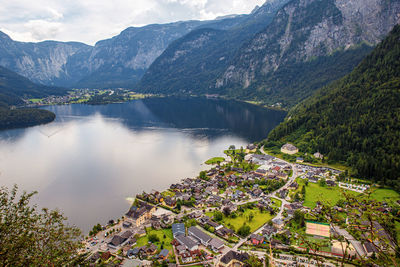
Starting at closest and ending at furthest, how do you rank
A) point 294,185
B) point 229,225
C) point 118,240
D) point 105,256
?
point 105,256, point 118,240, point 229,225, point 294,185

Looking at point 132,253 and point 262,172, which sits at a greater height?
point 262,172

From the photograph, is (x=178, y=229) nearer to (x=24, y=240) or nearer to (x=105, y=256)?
(x=105, y=256)

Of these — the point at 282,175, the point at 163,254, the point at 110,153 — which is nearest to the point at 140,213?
the point at 163,254

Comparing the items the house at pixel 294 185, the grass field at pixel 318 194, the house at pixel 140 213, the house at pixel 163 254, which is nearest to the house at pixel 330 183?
the grass field at pixel 318 194

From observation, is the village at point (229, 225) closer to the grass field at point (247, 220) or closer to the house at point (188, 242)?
the grass field at point (247, 220)

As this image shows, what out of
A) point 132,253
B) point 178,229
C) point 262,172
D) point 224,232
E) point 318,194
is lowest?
point 132,253

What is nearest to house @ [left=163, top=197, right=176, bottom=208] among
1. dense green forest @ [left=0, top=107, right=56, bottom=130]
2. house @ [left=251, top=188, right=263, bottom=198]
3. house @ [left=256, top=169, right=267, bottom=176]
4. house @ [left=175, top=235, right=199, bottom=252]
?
house @ [left=175, top=235, right=199, bottom=252]
